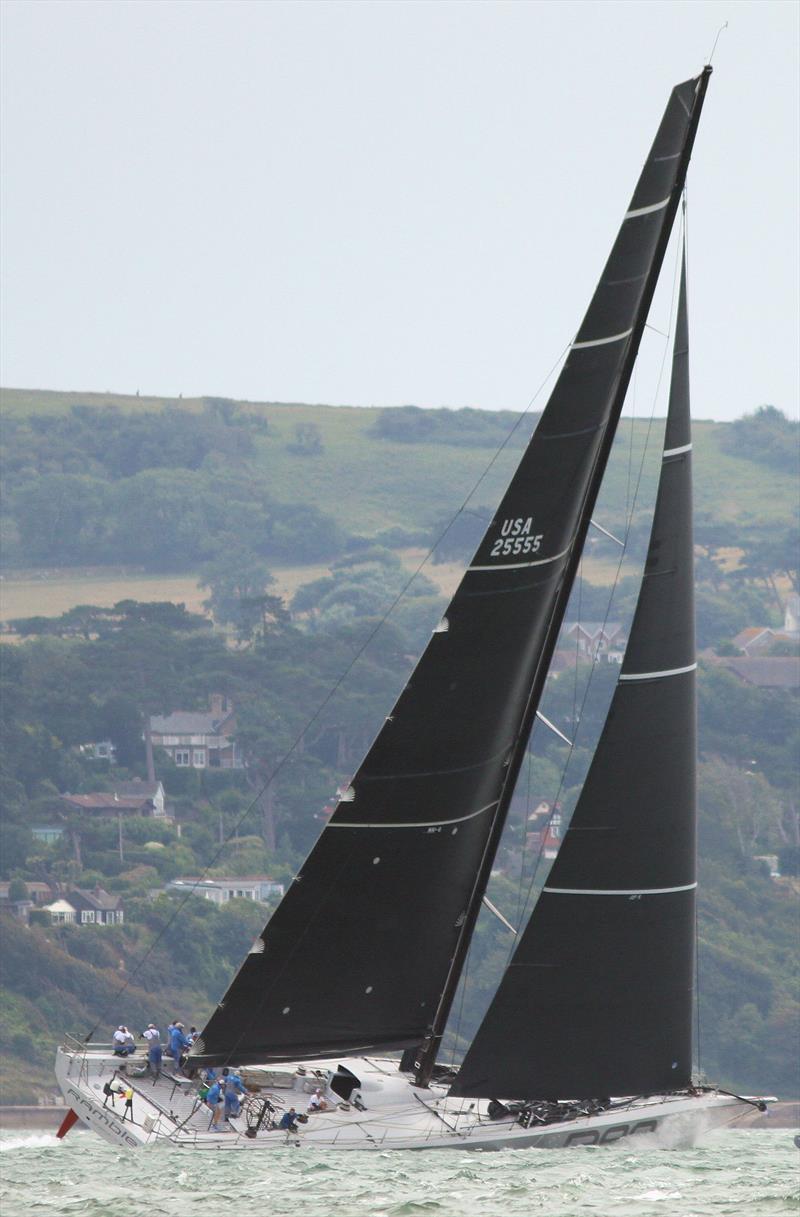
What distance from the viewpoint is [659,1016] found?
2897 centimetres

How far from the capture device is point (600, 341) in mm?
29281

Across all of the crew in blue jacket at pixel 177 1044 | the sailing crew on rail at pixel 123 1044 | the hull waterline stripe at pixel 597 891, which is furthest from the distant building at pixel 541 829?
the hull waterline stripe at pixel 597 891

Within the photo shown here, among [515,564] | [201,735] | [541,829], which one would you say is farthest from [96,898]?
[515,564]

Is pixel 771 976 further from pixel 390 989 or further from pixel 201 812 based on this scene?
pixel 390 989

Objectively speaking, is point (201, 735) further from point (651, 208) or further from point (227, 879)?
point (651, 208)

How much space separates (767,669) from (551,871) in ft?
444

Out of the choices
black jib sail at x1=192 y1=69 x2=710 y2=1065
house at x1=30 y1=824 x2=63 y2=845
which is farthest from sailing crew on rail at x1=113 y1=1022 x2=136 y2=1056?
house at x1=30 y1=824 x2=63 y2=845

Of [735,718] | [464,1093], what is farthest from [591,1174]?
[735,718]

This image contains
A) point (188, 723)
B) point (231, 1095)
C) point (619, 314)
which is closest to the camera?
point (231, 1095)

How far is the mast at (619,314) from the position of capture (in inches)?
1153

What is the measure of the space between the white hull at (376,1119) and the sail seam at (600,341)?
30.2 feet

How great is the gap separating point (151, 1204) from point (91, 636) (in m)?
141

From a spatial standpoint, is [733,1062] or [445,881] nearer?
[445,881]

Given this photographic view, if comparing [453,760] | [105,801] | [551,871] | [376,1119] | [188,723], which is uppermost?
[453,760]
